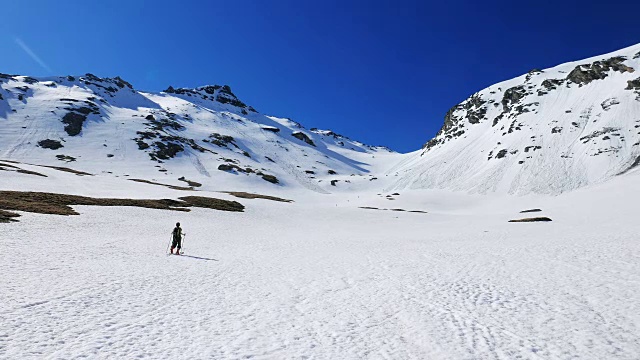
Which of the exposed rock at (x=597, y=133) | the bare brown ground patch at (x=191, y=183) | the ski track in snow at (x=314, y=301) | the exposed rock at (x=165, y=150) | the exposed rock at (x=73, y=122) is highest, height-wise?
the exposed rock at (x=73, y=122)

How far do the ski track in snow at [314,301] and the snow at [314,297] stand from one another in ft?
0.17

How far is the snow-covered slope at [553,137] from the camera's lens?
75.2 m

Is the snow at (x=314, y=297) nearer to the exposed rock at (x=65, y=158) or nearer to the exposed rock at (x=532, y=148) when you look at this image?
the exposed rock at (x=532, y=148)

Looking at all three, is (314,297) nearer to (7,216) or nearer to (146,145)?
(7,216)

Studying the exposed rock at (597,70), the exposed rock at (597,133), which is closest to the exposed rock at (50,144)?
the exposed rock at (597,133)

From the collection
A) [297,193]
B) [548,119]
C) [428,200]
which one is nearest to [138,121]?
[297,193]

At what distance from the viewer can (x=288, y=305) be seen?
11.0 m

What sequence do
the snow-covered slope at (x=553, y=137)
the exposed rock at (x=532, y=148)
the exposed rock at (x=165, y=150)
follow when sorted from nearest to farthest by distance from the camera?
1. the snow-covered slope at (x=553, y=137)
2. the exposed rock at (x=532, y=148)
3. the exposed rock at (x=165, y=150)

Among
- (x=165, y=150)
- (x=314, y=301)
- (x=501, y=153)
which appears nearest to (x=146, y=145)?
(x=165, y=150)

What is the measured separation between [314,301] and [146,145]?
437 feet

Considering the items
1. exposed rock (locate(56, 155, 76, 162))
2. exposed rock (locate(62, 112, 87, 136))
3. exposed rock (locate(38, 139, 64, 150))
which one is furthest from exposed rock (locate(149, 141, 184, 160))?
exposed rock (locate(62, 112, 87, 136))

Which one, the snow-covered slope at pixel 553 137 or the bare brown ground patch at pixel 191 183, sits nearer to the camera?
the snow-covered slope at pixel 553 137

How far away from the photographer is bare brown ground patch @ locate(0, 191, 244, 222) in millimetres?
31641

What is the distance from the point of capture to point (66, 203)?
1515 inches
